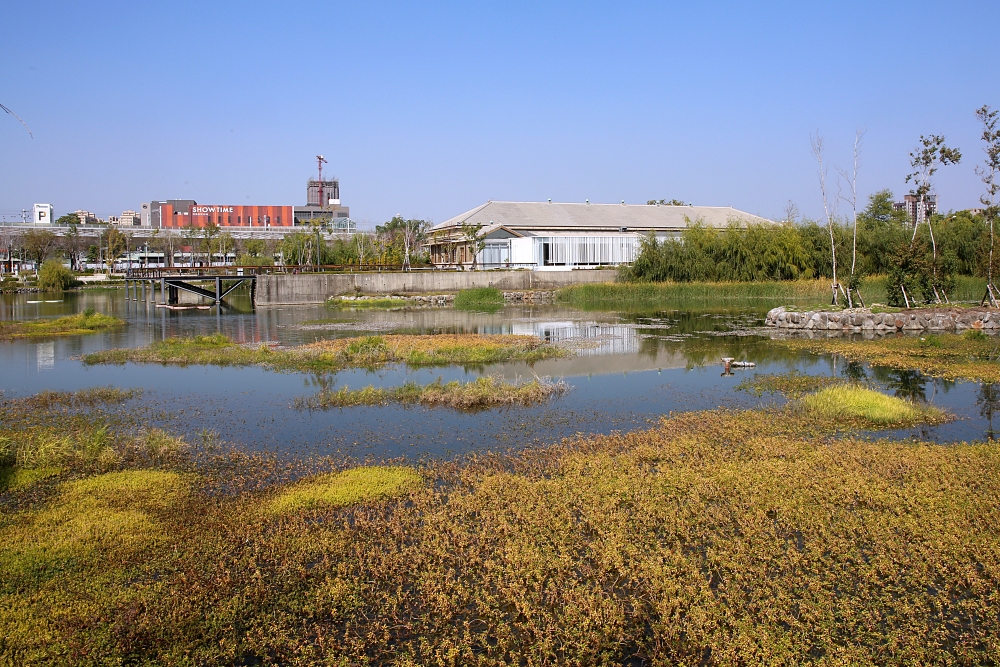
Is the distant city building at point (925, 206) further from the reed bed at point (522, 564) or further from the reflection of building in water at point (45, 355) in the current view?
the reflection of building in water at point (45, 355)

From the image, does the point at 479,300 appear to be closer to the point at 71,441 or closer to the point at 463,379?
the point at 463,379

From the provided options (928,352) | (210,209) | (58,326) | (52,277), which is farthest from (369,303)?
(210,209)

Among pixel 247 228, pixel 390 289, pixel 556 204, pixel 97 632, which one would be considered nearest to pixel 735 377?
pixel 97 632

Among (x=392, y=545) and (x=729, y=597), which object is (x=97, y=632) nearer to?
(x=392, y=545)

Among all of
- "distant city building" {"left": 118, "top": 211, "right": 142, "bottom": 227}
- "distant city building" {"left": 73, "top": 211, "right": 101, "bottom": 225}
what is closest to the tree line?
"distant city building" {"left": 73, "top": 211, "right": 101, "bottom": 225}

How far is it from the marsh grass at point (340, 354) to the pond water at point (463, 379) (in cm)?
74

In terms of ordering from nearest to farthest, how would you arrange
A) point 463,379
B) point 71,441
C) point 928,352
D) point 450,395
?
point 71,441 → point 450,395 → point 463,379 → point 928,352

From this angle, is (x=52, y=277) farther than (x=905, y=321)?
Yes

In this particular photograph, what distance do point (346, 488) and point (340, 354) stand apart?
33.8 feet

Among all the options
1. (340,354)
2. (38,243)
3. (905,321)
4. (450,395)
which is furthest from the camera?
(38,243)

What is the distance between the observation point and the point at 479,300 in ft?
116

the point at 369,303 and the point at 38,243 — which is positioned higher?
the point at 38,243

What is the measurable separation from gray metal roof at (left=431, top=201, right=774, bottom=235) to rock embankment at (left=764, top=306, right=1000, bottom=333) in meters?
26.0

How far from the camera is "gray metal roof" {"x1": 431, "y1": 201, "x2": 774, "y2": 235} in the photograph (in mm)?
49219
